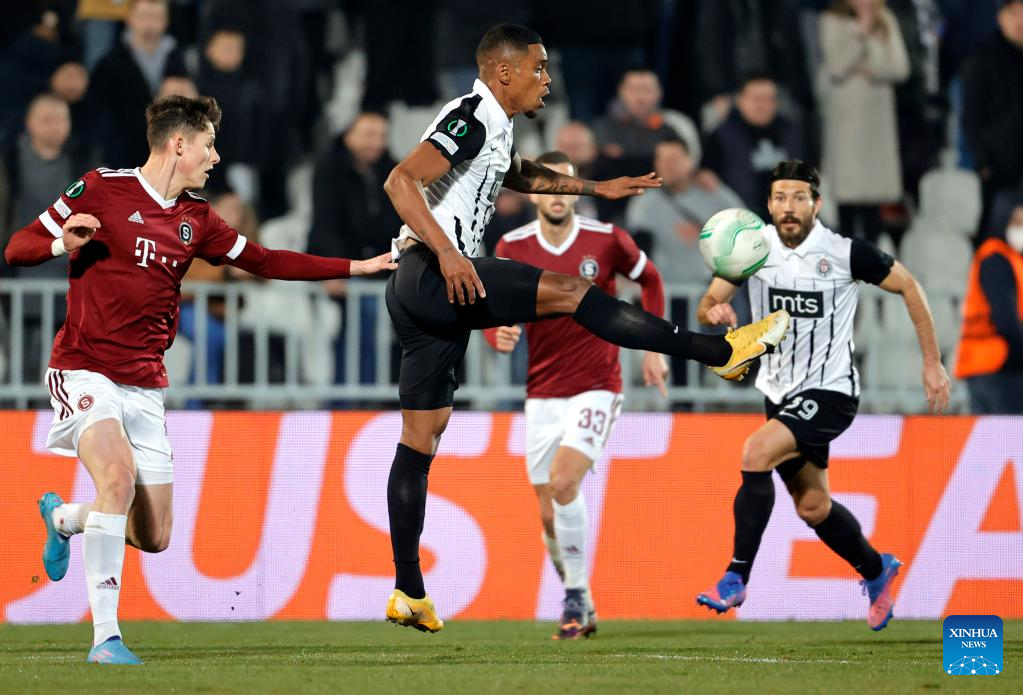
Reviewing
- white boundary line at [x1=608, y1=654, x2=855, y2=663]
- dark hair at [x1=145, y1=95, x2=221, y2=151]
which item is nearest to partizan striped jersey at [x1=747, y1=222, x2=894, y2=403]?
white boundary line at [x1=608, y1=654, x2=855, y2=663]

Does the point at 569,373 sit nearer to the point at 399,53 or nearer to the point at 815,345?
the point at 815,345

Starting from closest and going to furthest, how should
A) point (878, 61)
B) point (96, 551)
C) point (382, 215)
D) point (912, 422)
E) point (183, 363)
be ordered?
point (96, 551) → point (912, 422) → point (183, 363) → point (382, 215) → point (878, 61)

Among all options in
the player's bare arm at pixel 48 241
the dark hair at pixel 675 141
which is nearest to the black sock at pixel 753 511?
the player's bare arm at pixel 48 241

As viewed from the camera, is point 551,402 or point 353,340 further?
point 353,340

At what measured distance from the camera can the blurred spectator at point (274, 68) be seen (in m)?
12.6

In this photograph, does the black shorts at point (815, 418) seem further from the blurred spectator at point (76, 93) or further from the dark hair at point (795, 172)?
the blurred spectator at point (76, 93)

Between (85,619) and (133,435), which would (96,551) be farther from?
(85,619)

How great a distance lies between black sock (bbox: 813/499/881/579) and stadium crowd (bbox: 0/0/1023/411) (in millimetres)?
2799

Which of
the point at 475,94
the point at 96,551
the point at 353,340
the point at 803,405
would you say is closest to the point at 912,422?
the point at 803,405

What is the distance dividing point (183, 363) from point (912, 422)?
4481 millimetres

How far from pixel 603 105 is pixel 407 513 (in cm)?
681

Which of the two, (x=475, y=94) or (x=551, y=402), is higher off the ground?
(x=475, y=94)

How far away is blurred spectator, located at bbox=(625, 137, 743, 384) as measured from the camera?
39.7 feet

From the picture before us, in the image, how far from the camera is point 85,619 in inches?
382
